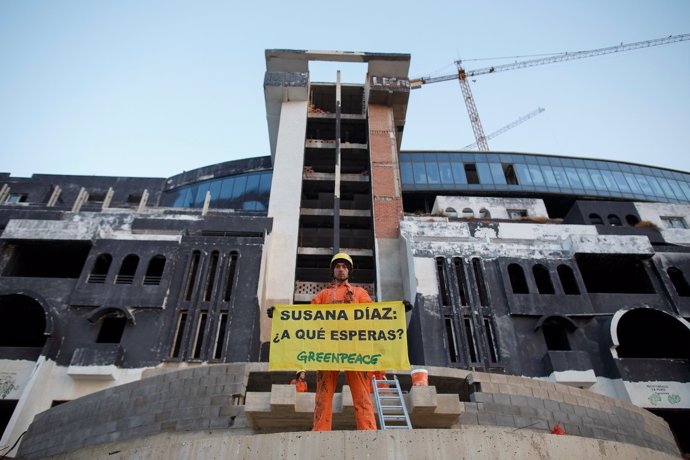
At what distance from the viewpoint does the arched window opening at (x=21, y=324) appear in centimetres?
2314

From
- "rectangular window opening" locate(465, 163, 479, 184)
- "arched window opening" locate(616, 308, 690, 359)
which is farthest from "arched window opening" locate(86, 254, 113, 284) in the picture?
"rectangular window opening" locate(465, 163, 479, 184)

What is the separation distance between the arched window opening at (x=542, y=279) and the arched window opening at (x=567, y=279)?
648 mm

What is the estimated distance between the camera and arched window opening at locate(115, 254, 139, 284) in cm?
2302

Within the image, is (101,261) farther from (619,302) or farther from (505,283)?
(619,302)

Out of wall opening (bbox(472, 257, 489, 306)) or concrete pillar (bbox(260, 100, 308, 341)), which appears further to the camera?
concrete pillar (bbox(260, 100, 308, 341))

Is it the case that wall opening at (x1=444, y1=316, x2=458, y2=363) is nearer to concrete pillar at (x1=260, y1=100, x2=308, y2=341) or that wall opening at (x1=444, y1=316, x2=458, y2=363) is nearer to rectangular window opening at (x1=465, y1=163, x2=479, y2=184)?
concrete pillar at (x1=260, y1=100, x2=308, y2=341)

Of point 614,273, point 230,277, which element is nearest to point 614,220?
point 614,273

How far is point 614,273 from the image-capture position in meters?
27.0

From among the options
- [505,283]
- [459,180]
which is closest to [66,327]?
[505,283]

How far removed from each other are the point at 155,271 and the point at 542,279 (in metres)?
20.6

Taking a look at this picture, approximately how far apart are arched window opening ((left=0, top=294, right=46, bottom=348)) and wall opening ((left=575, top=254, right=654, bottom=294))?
28.4m

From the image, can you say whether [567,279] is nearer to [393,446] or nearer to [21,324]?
[393,446]

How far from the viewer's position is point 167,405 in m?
12.1

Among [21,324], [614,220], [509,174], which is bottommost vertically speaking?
[21,324]
